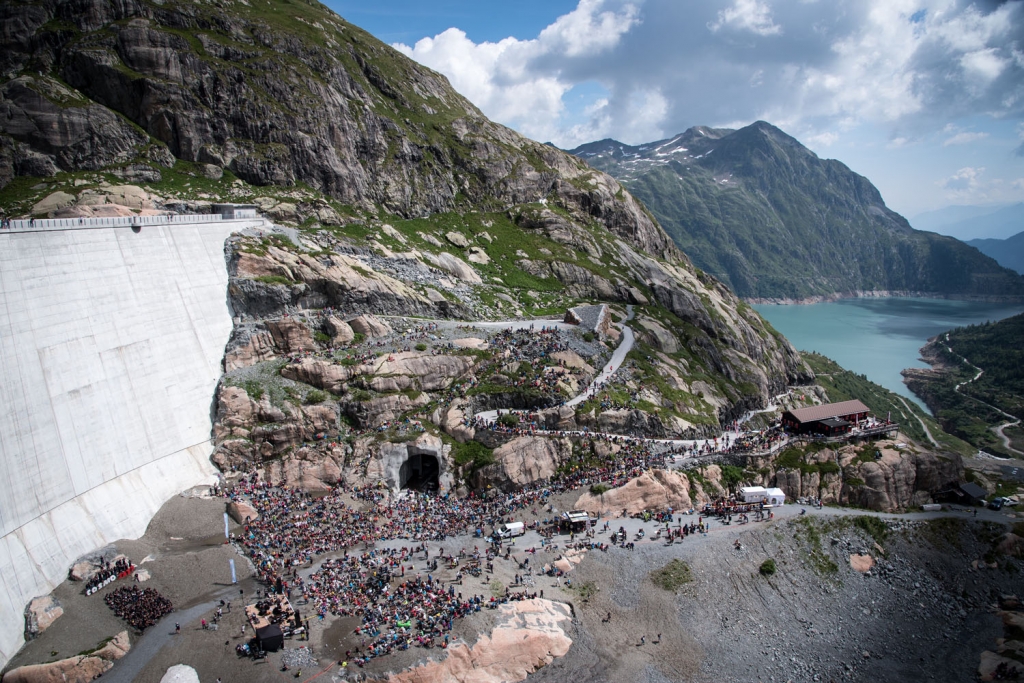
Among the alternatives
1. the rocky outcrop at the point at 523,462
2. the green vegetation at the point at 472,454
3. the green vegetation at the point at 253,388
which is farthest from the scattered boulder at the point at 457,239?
the rocky outcrop at the point at 523,462

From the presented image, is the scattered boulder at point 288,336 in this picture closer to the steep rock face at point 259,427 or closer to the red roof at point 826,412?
the steep rock face at point 259,427

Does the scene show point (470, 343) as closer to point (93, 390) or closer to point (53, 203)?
point (93, 390)

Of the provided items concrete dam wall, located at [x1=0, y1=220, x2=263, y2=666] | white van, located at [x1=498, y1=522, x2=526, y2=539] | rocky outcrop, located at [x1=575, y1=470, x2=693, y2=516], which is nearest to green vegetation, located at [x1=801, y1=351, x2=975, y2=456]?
rocky outcrop, located at [x1=575, y1=470, x2=693, y2=516]

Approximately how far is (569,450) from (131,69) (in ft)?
254

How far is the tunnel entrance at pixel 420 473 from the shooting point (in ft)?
176

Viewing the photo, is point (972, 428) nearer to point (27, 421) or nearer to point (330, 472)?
point (330, 472)

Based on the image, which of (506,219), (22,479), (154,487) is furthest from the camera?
(506,219)

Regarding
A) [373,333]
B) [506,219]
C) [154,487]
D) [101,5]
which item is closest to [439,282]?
[373,333]

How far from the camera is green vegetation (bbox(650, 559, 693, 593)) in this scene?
128 ft

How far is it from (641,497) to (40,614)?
3938 cm

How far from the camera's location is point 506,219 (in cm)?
10775

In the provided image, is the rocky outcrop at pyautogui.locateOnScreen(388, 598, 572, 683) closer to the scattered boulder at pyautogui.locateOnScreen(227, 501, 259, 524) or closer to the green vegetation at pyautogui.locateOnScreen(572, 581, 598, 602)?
the green vegetation at pyautogui.locateOnScreen(572, 581, 598, 602)

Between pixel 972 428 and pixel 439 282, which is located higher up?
pixel 439 282

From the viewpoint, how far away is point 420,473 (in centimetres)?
5566
